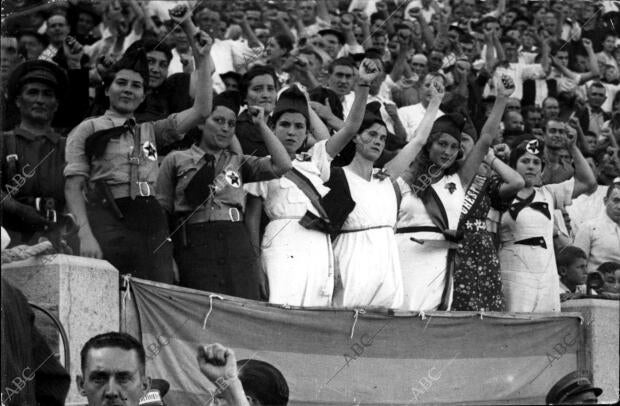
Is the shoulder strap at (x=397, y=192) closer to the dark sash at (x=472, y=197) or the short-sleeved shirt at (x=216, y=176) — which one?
the dark sash at (x=472, y=197)

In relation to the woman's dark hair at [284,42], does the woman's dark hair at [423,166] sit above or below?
below

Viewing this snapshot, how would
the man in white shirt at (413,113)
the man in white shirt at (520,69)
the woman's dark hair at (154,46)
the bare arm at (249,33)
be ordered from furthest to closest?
the man in white shirt at (520,69)
the bare arm at (249,33)
the man in white shirt at (413,113)
the woman's dark hair at (154,46)

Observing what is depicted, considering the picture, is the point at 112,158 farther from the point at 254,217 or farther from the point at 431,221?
the point at 431,221

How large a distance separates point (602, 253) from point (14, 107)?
5.39m

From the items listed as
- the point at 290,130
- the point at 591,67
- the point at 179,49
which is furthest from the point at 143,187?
the point at 591,67

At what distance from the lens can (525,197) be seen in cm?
1222

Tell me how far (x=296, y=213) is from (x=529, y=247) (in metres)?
2.20

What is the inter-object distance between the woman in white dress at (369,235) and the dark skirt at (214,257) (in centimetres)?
86

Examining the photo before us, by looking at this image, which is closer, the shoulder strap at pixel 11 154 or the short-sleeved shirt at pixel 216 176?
the shoulder strap at pixel 11 154

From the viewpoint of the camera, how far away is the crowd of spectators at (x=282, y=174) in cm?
984

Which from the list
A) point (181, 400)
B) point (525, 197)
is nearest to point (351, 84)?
point (525, 197)

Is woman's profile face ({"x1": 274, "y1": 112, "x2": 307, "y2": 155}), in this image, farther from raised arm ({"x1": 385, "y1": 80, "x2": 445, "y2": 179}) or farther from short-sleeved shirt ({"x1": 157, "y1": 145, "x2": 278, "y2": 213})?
raised arm ({"x1": 385, "y1": 80, "x2": 445, "y2": 179})

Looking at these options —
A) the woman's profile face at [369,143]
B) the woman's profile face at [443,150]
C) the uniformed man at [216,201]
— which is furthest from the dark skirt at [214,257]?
the woman's profile face at [443,150]

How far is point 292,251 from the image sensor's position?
10594 mm
